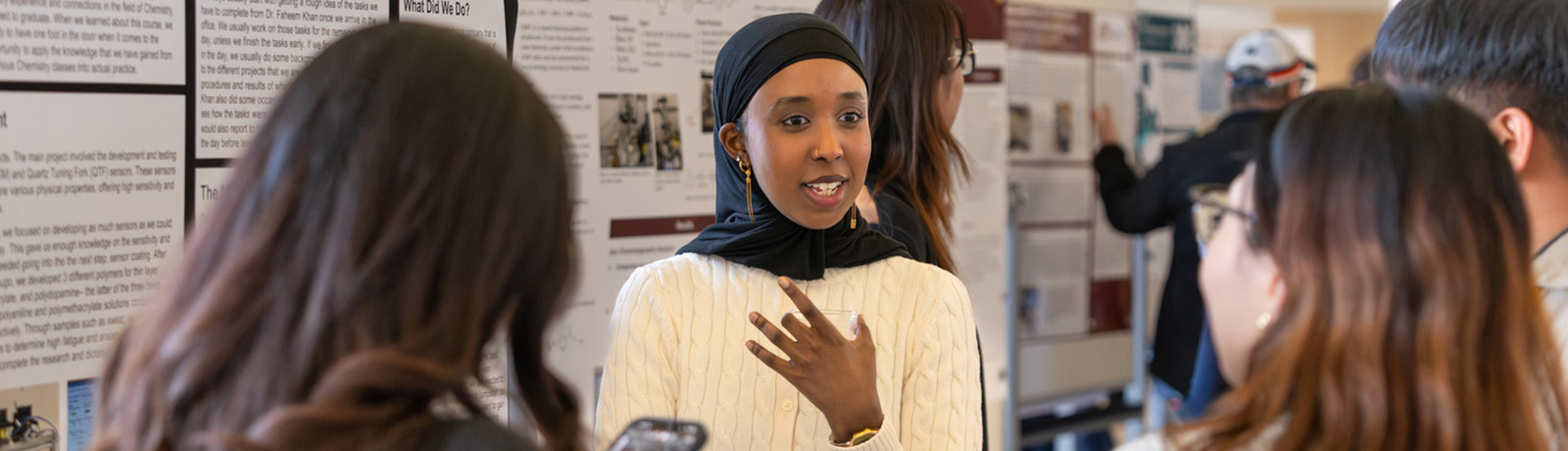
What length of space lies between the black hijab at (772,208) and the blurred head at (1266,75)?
8.38 ft

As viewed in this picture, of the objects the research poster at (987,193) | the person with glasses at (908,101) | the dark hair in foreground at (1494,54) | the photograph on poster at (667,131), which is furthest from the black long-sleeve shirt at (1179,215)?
the dark hair in foreground at (1494,54)

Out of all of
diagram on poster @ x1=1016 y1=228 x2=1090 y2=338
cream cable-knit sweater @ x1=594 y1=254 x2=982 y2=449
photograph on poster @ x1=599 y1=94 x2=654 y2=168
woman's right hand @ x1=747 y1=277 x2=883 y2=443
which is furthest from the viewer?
diagram on poster @ x1=1016 y1=228 x2=1090 y2=338

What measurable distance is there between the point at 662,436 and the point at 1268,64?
351cm

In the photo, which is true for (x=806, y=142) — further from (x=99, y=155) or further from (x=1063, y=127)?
(x=1063, y=127)

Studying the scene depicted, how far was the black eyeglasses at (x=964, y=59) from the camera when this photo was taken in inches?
94.3

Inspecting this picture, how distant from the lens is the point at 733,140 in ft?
6.16

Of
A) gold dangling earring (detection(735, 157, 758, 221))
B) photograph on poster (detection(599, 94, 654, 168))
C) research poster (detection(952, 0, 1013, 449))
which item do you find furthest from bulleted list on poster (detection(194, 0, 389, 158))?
research poster (detection(952, 0, 1013, 449))

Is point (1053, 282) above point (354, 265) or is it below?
below

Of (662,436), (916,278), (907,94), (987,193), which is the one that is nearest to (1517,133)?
(916,278)

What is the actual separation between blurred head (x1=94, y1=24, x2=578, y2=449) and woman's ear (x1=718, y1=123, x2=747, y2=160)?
837 millimetres

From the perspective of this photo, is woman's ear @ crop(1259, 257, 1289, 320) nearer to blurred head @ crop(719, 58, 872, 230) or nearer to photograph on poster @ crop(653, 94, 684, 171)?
A: blurred head @ crop(719, 58, 872, 230)

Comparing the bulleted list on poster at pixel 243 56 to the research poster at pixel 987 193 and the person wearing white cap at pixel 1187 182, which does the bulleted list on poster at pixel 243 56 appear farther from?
the person wearing white cap at pixel 1187 182

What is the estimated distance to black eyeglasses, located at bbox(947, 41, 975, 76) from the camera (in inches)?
94.3

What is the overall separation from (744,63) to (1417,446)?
1119mm
